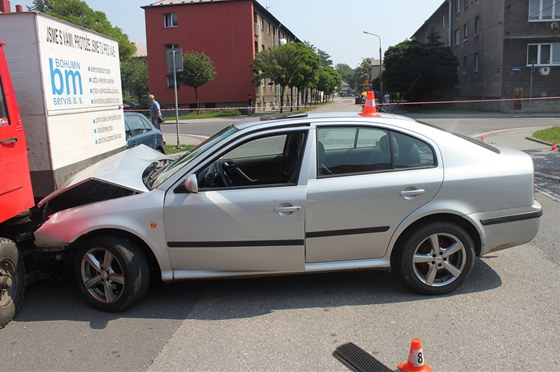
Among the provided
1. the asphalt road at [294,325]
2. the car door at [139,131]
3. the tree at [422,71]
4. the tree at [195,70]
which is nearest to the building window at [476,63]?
the tree at [422,71]

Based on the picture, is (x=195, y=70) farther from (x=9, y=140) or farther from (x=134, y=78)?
(x=9, y=140)

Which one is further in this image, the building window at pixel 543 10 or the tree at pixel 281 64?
the tree at pixel 281 64

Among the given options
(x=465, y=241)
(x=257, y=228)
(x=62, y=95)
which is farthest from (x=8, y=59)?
(x=465, y=241)

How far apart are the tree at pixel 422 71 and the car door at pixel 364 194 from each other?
38196 mm

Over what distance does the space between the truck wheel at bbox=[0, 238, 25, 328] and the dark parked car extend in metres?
5.99

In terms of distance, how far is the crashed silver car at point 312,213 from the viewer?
4.12 meters

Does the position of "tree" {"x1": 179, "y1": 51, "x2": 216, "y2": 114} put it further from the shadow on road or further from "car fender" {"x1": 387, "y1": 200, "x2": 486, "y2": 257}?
"car fender" {"x1": 387, "y1": 200, "x2": 486, "y2": 257}

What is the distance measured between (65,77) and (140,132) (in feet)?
18.5

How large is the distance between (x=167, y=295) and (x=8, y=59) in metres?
2.67

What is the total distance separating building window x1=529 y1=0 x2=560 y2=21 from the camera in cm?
3391

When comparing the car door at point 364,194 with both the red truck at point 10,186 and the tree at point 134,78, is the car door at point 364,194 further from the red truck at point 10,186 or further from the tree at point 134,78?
the tree at point 134,78

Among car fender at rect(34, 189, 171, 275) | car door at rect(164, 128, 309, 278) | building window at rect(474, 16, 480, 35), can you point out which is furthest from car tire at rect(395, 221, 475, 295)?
building window at rect(474, 16, 480, 35)

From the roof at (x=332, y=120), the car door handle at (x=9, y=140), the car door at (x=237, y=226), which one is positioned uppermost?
the roof at (x=332, y=120)

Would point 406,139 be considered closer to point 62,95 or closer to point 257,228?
point 257,228
